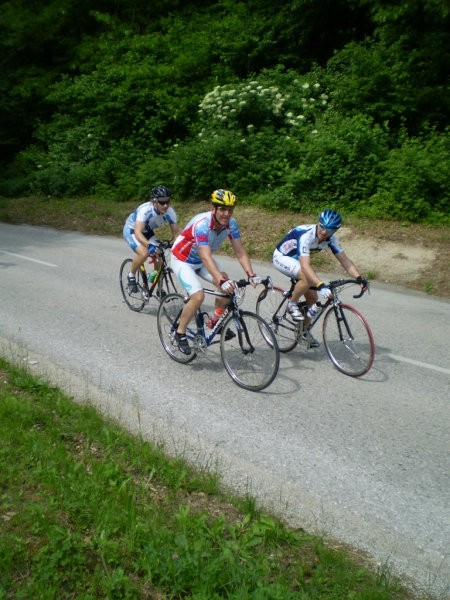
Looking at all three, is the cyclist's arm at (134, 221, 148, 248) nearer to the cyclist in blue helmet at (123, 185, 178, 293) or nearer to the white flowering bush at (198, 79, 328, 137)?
the cyclist in blue helmet at (123, 185, 178, 293)

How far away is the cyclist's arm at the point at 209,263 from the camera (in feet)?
20.5

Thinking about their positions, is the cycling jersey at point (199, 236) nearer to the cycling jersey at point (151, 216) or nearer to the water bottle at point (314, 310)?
the water bottle at point (314, 310)

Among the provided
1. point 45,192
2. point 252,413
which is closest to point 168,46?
point 45,192

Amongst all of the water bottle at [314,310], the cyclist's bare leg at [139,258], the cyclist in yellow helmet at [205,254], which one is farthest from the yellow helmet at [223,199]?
the cyclist's bare leg at [139,258]

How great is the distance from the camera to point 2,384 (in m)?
5.68

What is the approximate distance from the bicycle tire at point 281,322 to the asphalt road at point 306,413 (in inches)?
6.5

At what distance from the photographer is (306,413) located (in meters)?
5.70

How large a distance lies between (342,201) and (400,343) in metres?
8.44

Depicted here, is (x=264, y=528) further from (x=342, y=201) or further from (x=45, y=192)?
(x=45, y=192)

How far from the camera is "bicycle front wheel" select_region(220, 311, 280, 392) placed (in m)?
6.18

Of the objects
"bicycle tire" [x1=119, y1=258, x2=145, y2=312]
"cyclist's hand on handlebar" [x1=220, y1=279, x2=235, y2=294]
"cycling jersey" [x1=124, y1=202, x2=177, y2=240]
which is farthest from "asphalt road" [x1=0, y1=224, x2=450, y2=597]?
"cycling jersey" [x1=124, y1=202, x2=177, y2=240]

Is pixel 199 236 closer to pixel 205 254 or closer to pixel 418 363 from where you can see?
pixel 205 254

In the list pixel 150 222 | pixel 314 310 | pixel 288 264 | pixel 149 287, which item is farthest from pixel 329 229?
pixel 149 287

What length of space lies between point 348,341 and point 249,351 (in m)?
1.21
